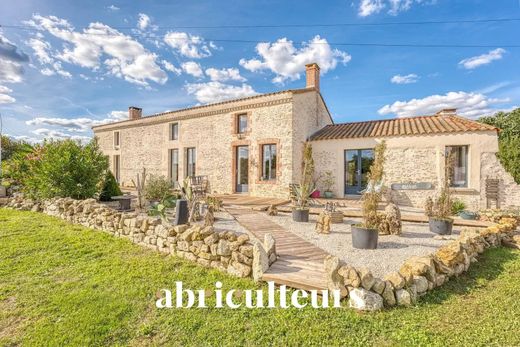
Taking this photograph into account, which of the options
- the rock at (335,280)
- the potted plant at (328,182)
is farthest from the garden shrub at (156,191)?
the rock at (335,280)

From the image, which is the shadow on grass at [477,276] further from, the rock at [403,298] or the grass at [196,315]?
the rock at [403,298]

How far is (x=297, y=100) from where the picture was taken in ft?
41.8

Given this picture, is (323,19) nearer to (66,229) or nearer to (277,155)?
(277,155)

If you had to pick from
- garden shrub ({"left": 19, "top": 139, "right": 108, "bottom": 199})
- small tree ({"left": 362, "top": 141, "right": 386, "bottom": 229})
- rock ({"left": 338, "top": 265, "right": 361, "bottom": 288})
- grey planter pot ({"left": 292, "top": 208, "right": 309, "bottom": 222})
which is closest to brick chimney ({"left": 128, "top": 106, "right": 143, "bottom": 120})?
garden shrub ({"left": 19, "top": 139, "right": 108, "bottom": 199})

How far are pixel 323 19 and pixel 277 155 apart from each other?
631 cm

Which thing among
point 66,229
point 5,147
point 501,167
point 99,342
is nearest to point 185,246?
point 99,342

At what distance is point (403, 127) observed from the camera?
39.3ft

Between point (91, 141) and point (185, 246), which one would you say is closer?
point (185, 246)

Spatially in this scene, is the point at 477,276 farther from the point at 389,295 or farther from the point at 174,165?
the point at 174,165

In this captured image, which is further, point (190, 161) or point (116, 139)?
point (116, 139)

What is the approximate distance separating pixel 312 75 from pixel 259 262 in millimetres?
12460

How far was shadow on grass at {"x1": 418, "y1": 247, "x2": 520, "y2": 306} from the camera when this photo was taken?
3738 millimetres

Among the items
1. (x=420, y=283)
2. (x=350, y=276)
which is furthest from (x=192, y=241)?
(x=420, y=283)

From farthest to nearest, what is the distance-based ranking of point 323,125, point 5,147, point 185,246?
1. point 5,147
2. point 323,125
3. point 185,246
